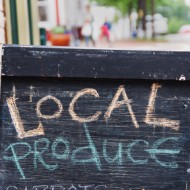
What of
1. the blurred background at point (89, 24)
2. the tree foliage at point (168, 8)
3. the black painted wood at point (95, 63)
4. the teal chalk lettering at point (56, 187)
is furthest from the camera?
the tree foliage at point (168, 8)

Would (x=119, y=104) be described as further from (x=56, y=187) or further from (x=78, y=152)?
(x=56, y=187)

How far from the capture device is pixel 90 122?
1.83 m

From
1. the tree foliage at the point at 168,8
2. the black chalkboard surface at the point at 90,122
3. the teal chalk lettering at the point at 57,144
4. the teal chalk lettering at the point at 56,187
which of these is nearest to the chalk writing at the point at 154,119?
the black chalkboard surface at the point at 90,122

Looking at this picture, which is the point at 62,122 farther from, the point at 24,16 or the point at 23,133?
the point at 24,16

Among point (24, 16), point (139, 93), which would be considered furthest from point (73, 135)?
point (24, 16)

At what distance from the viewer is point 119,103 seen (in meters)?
1.82

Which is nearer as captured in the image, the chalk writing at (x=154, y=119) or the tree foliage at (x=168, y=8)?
the chalk writing at (x=154, y=119)

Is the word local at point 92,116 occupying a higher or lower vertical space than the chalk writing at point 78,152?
higher

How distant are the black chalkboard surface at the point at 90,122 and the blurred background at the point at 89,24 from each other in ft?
0.53

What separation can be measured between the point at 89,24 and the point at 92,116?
16516 mm

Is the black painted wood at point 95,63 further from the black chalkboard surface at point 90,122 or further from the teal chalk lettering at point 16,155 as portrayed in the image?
the teal chalk lettering at point 16,155

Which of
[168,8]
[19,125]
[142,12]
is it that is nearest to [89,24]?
[142,12]

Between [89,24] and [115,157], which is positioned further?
[89,24]

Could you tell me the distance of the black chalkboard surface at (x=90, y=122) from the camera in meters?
1.78
